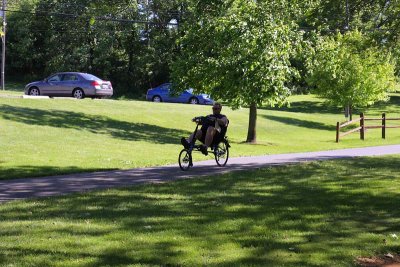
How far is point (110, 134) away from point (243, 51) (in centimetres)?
613

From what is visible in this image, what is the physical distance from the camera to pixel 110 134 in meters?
22.4

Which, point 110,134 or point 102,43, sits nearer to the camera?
point 110,134

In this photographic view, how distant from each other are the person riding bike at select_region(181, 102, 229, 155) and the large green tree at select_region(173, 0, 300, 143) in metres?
9.05

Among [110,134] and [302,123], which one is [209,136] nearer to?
[110,134]

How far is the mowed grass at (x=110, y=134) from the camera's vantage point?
50.5 feet

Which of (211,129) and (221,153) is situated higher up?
(211,129)

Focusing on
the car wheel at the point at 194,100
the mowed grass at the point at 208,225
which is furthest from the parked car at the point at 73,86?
the mowed grass at the point at 208,225

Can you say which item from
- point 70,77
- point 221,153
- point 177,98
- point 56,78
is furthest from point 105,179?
point 177,98

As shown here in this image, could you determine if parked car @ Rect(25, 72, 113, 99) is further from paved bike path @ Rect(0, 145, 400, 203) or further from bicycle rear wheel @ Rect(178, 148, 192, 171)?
bicycle rear wheel @ Rect(178, 148, 192, 171)

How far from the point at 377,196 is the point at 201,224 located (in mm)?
4088

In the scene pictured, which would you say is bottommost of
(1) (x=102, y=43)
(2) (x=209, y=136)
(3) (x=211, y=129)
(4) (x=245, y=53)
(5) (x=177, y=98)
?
(2) (x=209, y=136)

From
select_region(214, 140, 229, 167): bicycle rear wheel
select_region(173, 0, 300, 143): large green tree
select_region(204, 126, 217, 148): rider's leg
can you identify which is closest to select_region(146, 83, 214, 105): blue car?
select_region(173, 0, 300, 143): large green tree

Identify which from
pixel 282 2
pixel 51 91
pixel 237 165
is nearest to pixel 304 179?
pixel 237 165

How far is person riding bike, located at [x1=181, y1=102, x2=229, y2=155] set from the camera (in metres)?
14.3
